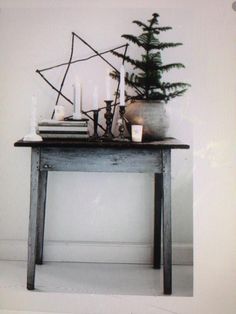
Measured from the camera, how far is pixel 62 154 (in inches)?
68.3

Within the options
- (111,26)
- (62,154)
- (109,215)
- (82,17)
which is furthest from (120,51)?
(109,215)

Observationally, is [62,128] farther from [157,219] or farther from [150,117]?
[157,219]

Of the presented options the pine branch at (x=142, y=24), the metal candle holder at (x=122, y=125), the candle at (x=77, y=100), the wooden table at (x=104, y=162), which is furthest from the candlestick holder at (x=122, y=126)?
the pine branch at (x=142, y=24)

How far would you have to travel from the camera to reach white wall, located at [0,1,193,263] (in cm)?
216

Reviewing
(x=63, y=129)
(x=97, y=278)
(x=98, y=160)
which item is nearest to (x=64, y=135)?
(x=63, y=129)

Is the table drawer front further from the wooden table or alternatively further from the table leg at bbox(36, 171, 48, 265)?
the table leg at bbox(36, 171, 48, 265)

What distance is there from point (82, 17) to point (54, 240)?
1.26 metres

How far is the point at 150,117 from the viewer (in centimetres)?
189

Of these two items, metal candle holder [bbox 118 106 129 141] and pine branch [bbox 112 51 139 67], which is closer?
metal candle holder [bbox 118 106 129 141]

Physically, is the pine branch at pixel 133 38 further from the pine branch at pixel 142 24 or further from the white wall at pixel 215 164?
the white wall at pixel 215 164

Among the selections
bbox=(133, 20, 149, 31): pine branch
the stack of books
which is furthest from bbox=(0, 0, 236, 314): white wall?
the stack of books

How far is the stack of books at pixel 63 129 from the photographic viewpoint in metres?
1.85

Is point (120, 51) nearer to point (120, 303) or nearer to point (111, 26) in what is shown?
point (111, 26)

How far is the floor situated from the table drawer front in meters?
0.57
